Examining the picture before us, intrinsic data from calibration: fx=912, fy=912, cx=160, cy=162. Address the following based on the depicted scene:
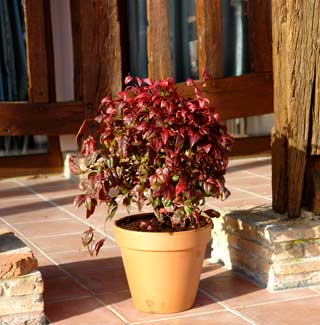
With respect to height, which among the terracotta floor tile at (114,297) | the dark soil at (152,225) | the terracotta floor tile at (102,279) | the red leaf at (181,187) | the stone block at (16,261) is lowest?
the terracotta floor tile at (114,297)

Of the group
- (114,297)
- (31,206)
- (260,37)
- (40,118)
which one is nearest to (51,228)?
(31,206)

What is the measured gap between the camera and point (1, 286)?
154 inches

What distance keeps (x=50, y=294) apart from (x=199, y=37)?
3.84 meters

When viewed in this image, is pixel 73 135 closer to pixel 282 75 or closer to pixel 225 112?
pixel 225 112

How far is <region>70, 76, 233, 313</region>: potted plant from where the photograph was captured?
3.91 metres

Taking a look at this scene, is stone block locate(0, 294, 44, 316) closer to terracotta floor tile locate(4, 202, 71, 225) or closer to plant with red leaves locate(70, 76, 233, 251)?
plant with red leaves locate(70, 76, 233, 251)

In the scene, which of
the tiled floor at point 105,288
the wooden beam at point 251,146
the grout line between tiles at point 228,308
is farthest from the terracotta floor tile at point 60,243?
the wooden beam at point 251,146

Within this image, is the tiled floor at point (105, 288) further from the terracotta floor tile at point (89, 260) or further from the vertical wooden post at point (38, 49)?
the vertical wooden post at point (38, 49)

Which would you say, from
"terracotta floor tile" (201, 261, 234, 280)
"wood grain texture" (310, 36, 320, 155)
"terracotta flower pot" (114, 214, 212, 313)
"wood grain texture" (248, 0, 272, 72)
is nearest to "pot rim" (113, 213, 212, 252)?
"terracotta flower pot" (114, 214, 212, 313)

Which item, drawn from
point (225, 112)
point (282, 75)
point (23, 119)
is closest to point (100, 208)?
point (23, 119)

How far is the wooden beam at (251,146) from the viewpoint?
8344mm

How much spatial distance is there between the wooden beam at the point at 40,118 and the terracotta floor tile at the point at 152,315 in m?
3.38

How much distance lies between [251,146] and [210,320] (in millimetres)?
4495

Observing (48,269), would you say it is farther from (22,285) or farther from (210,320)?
(210,320)
